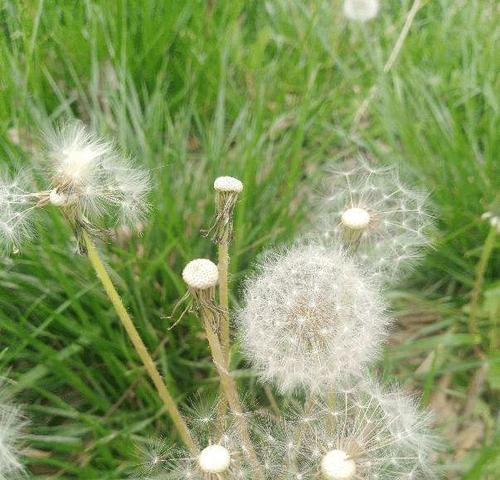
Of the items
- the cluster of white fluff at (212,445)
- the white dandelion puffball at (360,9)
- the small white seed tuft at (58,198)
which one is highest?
the white dandelion puffball at (360,9)

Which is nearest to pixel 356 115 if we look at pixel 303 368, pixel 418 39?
pixel 418 39

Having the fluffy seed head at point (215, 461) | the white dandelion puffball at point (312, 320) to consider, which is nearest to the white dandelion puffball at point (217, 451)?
the fluffy seed head at point (215, 461)

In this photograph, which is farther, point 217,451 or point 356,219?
point 356,219

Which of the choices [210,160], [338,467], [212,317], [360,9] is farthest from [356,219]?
[360,9]

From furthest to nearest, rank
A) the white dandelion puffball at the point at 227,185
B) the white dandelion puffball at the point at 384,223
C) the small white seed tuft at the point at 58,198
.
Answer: the white dandelion puffball at the point at 384,223
the white dandelion puffball at the point at 227,185
the small white seed tuft at the point at 58,198

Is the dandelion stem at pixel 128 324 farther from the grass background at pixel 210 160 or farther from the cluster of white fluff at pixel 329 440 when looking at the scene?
the grass background at pixel 210 160

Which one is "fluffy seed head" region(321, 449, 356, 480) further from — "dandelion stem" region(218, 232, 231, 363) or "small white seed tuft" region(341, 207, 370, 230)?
"small white seed tuft" region(341, 207, 370, 230)

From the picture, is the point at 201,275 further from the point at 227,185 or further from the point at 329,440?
the point at 329,440

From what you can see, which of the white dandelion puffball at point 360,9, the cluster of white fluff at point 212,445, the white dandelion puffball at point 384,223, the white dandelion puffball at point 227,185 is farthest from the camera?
the white dandelion puffball at point 360,9
